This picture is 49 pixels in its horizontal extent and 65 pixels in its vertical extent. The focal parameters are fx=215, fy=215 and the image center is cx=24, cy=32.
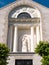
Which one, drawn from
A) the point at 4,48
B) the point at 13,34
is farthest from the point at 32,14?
the point at 4,48

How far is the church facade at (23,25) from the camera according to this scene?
104 feet

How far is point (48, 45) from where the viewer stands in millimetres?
26125

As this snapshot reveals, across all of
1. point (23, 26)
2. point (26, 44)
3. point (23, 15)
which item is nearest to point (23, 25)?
point (23, 26)

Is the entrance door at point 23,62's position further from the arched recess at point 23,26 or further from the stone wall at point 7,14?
the stone wall at point 7,14

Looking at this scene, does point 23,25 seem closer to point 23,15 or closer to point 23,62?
point 23,15

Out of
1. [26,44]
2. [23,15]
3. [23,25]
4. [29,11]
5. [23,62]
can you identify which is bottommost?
[23,62]

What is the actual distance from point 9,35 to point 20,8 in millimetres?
4885

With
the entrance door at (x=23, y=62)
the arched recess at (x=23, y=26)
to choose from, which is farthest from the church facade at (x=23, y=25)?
the entrance door at (x=23, y=62)

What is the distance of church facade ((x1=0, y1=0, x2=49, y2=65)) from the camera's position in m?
31.6

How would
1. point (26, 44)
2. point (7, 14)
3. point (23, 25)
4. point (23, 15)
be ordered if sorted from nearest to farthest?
point (26, 44)
point (23, 25)
point (7, 14)
point (23, 15)

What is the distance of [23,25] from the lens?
32500 millimetres

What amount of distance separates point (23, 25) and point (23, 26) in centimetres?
19

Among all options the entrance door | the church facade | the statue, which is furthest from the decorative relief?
the entrance door

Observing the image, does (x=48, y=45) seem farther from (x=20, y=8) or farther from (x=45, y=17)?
(x=20, y=8)
